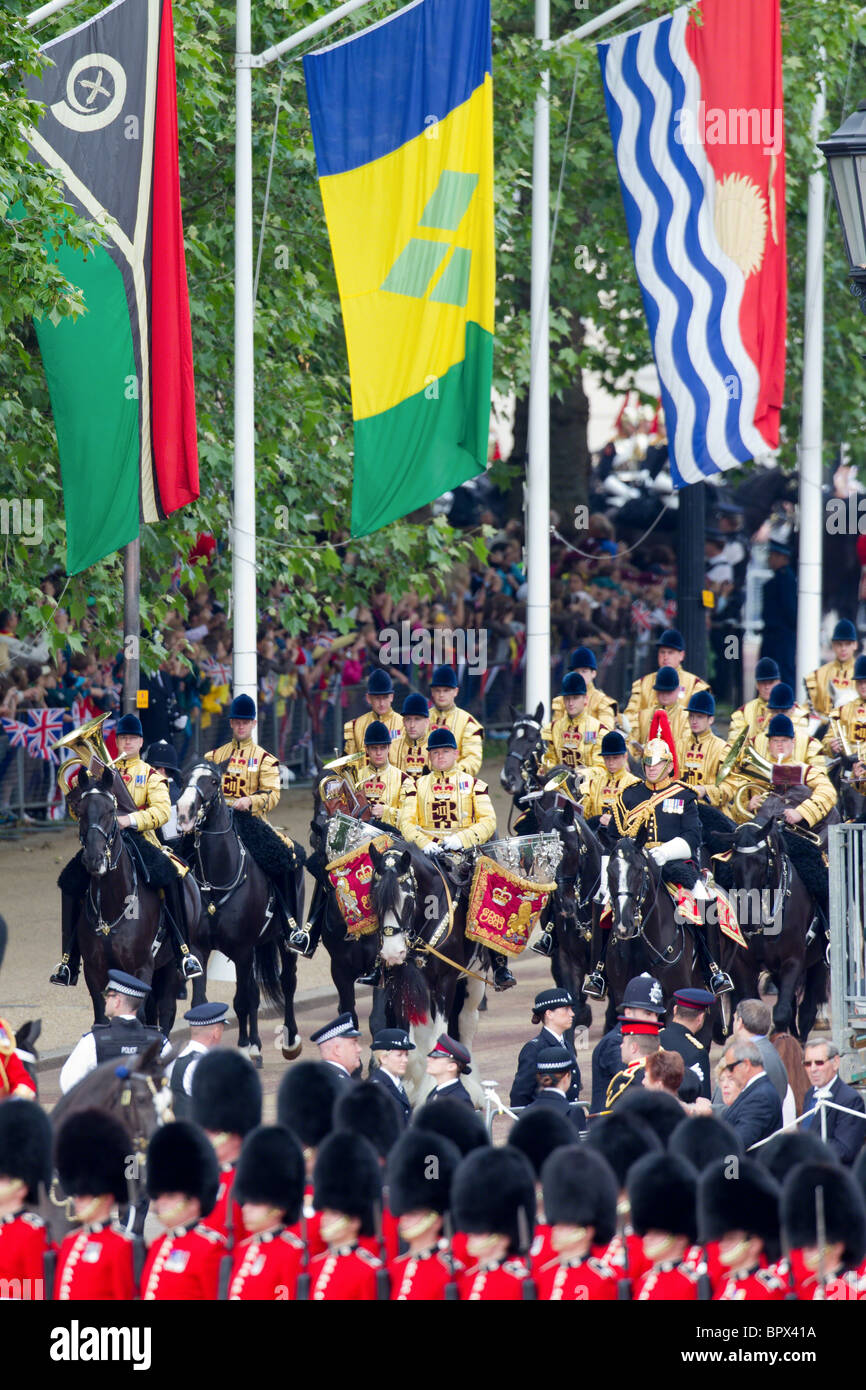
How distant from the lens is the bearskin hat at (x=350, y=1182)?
11.1 m

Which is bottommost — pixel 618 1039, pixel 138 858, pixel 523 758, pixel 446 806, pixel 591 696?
pixel 618 1039

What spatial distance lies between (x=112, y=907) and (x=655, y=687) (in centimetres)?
601

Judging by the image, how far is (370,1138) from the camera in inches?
472

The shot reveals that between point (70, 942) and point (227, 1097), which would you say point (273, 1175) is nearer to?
point (227, 1097)

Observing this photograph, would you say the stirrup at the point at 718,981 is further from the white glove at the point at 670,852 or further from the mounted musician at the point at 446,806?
the mounted musician at the point at 446,806

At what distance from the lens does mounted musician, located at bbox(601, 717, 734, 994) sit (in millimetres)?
18141

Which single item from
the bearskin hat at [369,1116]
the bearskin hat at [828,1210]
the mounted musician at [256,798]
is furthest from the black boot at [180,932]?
the bearskin hat at [828,1210]

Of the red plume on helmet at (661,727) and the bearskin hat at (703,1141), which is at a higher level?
the red plume on helmet at (661,727)

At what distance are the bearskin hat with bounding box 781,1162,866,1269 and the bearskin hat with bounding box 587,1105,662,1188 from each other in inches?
41.5

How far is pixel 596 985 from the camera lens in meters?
18.2

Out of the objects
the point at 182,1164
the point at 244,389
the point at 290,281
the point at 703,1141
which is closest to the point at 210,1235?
the point at 182,1164

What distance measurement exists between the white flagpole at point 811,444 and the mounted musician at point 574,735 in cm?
755

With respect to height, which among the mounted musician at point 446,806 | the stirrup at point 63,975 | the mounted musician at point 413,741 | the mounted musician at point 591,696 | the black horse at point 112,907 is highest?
the mounted musician at point 591,696

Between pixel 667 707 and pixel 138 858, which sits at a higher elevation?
pixel 667 707
